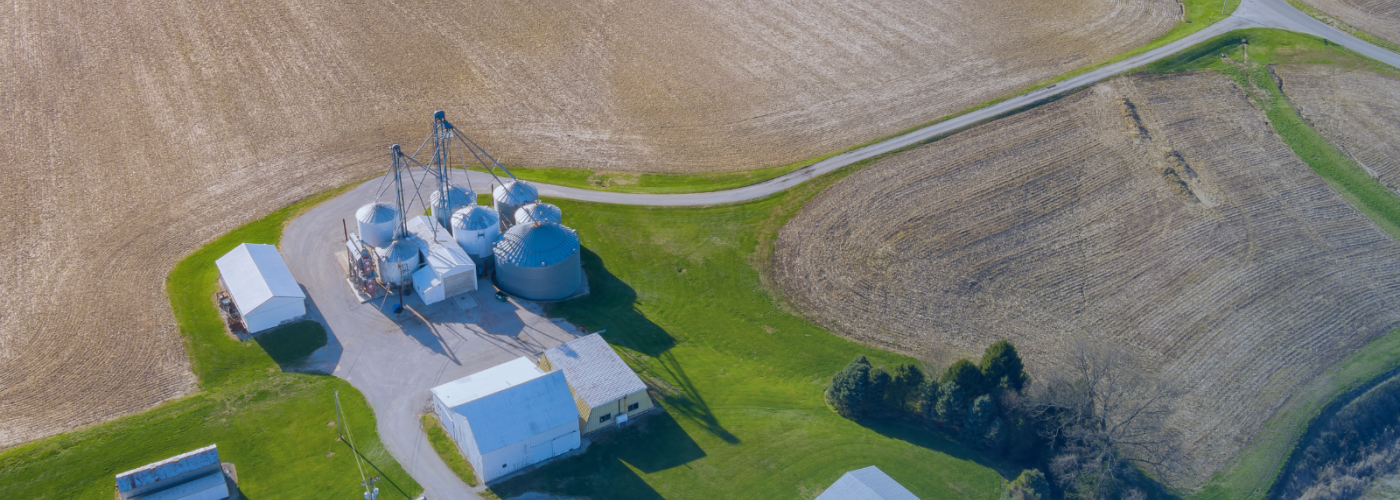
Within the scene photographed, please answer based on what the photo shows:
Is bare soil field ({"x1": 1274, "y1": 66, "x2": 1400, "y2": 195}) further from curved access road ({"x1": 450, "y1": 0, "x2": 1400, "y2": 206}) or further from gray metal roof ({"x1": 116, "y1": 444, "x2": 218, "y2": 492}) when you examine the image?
gray metal roof ({"x1": 116, "y1": 444, "x2": 218, "y2": 492})

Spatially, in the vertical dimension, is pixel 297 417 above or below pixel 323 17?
below

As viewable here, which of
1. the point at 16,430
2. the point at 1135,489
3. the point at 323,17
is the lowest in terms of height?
A: the point at 1135,489

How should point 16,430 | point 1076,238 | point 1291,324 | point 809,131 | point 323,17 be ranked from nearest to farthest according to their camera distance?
1. point 16,430
2. point 1291,324
3. point 1076,238
4. point 809,131
5. point 323,17

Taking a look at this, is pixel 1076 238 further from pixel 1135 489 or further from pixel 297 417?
pixel 297 417

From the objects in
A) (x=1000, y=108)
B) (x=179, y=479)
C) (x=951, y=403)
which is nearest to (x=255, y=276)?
(x=179, y=479)

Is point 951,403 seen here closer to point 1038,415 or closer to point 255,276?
point 1038,415

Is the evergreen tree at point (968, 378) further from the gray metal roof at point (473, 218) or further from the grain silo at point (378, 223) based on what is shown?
the grain silo at point (378, 223)

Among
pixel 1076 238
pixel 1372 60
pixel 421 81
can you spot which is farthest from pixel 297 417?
pixel 1372 60
